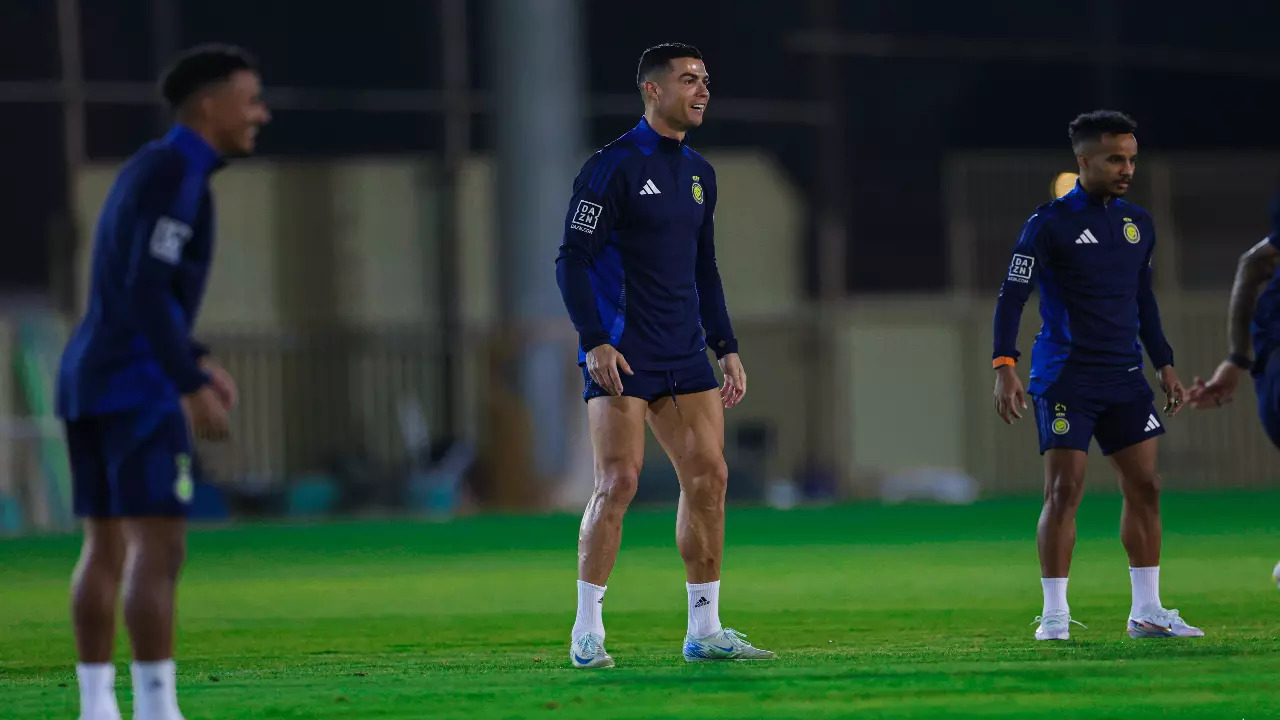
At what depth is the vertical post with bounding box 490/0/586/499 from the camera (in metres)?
22.5

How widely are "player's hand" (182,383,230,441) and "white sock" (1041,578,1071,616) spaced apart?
11.8 ft

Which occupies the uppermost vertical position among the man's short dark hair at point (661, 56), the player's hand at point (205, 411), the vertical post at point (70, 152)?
the vertical post at point (70, 152)

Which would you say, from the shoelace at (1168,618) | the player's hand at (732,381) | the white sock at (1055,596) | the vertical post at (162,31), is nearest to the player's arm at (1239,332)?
the shoelace at (1168,618)

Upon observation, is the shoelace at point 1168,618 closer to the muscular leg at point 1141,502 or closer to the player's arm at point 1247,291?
the muscular leg at point 1141,502

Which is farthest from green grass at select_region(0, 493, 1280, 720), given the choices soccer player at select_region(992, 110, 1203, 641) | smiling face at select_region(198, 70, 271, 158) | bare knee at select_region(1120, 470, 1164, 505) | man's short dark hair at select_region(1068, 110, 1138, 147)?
man's short dark hair at select_region(1068, 110, 1138, 147)

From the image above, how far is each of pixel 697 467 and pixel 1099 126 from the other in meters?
2.13

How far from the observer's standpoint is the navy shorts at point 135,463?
520cm

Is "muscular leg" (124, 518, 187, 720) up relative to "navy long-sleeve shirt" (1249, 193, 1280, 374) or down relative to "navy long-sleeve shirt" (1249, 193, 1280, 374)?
down

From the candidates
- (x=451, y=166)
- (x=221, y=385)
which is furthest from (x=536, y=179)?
(x=221, y=385)

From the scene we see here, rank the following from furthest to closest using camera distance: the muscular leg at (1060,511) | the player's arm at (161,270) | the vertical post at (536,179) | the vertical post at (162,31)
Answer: the vertical post at (162,31) → the vertical post at (536,179) → the muscular leg at (1060,511) → the player's arm at (161,270)

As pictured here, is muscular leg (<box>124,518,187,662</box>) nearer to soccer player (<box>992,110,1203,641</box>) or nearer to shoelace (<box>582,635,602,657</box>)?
shoelace (<box>582,635,602,657</box>)

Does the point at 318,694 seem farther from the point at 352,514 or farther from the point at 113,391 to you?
the point at 352,514

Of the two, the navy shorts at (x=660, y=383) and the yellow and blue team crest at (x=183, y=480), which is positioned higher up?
the navy shorts at (x=660, y=383)

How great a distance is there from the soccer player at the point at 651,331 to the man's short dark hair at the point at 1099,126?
62.2 inches
